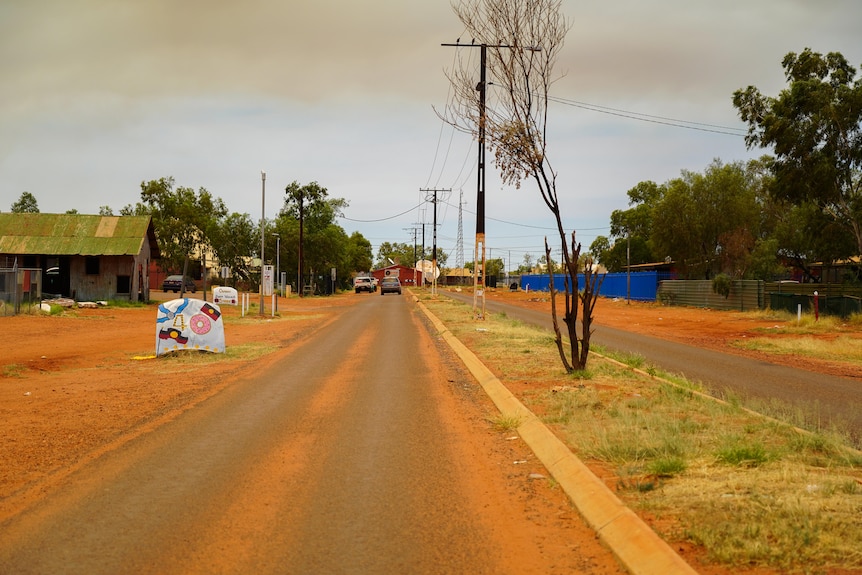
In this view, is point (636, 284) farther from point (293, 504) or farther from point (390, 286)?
point (293, 504)

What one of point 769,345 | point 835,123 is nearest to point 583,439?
point 769,345

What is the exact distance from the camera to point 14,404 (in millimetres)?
10641

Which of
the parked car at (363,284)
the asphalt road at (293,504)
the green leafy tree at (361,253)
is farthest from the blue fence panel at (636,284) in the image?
the green leafy tree at (361,253)

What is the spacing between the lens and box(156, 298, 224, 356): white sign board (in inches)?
646

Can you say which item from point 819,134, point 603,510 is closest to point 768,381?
point 603,510

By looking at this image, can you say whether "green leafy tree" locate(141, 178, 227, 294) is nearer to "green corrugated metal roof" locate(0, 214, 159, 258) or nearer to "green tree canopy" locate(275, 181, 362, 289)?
"green tree canopy" locate(275, 181, 362, 289)

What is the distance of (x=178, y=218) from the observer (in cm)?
7956

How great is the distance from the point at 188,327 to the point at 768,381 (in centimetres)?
1150

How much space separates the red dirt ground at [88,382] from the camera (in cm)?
766

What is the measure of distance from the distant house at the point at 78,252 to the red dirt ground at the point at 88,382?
11804mm

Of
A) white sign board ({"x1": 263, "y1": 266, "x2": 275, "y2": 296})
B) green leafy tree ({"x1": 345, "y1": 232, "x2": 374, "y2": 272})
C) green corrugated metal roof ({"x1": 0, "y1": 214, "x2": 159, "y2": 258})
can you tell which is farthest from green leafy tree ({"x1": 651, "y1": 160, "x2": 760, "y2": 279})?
green leafy tree ({"x1": 345, "y1": 232, "x2": 374, "y2": 272})

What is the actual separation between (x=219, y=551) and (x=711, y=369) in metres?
12.8

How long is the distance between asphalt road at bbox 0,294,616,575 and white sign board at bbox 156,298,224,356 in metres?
6.66

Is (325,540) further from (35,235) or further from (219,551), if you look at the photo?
(35,235)
